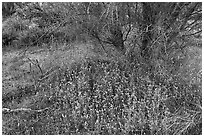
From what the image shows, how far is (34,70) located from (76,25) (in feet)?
4.40

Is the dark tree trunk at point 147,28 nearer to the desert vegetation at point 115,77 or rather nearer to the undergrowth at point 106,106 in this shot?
the desert vegetation at point 115,77

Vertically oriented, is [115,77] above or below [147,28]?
below

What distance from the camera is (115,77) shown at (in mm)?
4578

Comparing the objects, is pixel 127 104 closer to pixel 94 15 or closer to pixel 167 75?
pixel 167 75

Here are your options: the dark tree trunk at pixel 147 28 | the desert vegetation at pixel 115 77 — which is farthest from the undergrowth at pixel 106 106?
the dark tree trunk at pixel 147 28

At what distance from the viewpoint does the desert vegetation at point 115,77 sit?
12.3 feet

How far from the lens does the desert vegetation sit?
374cm

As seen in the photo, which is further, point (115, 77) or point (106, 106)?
point (115, 77)

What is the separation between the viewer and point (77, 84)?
15.1 ft

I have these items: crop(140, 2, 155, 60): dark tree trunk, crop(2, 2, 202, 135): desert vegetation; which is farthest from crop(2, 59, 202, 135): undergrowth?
crop(140, 2, 155, 60): dark tree trunk

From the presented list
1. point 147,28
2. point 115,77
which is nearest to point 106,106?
point 115,77

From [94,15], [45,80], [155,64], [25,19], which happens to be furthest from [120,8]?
[25,19]

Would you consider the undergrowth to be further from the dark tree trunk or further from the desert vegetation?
the dark tree trunk

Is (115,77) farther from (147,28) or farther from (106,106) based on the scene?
(147,28)
